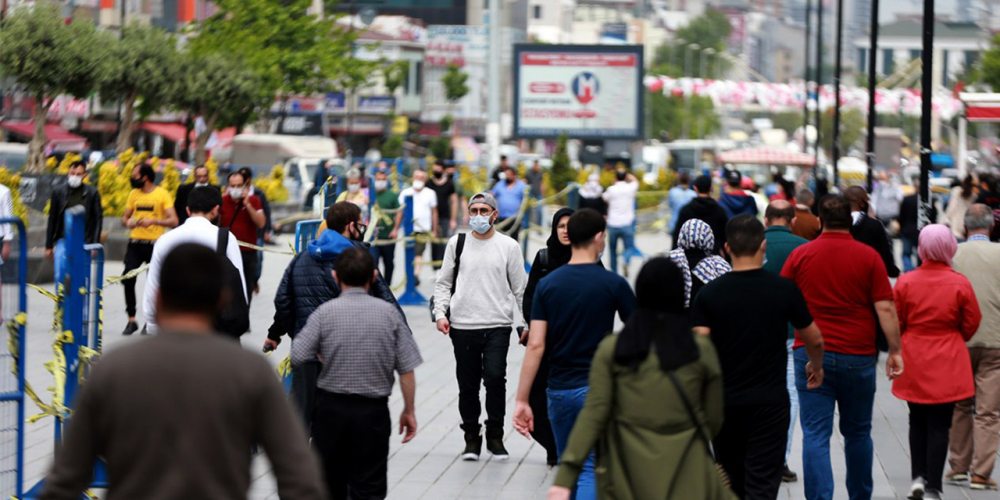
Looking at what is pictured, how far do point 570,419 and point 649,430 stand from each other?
70.7 inches

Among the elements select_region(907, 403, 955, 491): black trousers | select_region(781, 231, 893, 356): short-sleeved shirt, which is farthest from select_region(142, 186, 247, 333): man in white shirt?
select_region(907, 403, 955, 491): black trousers

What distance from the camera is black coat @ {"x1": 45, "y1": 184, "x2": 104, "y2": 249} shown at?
13.5 meters

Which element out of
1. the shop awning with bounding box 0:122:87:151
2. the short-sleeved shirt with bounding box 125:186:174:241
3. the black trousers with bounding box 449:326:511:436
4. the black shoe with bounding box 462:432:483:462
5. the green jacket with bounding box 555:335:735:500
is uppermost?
the shop awning with bounding box 0:122:87:151

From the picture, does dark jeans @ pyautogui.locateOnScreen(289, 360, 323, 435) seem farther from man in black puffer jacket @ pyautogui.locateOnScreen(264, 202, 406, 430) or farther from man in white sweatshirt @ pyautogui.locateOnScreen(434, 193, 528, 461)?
man in white sweatshirt @ pyautogui.locateOnScreen(434, 193, 528, 461)

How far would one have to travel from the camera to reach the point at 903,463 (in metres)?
9.01

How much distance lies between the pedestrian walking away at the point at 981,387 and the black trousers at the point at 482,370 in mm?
2520

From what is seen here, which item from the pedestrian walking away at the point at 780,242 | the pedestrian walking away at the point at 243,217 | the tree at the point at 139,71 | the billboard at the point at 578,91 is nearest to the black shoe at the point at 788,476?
the pedestrian walking away at the point at 780,242

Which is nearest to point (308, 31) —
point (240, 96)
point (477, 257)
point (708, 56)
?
point (240, 96)

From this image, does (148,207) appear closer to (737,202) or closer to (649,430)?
(737,202)

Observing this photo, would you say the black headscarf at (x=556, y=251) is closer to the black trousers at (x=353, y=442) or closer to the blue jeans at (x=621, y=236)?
the black trousers at (x=353, y=442)

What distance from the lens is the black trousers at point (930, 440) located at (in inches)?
307

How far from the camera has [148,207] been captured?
13.0m

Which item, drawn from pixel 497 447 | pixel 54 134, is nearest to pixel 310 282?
pixel 497 447

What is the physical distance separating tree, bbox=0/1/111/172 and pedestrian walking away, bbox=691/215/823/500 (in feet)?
89.0
